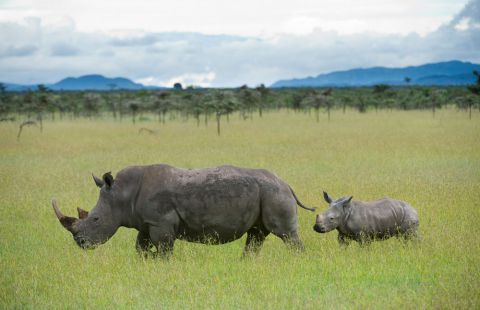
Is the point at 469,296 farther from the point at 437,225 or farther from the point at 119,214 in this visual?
the point at 119,214

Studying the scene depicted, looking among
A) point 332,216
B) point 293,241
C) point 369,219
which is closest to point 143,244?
point 293,241

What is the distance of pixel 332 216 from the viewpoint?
9484 millimetres

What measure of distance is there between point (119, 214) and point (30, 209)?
6636mm

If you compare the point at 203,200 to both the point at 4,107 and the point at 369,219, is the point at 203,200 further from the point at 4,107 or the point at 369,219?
the point at 4,107

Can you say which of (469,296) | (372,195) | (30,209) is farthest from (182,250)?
(372,195)

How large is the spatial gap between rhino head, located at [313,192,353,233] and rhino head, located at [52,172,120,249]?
3.27 m

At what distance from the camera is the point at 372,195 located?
51.6 feet

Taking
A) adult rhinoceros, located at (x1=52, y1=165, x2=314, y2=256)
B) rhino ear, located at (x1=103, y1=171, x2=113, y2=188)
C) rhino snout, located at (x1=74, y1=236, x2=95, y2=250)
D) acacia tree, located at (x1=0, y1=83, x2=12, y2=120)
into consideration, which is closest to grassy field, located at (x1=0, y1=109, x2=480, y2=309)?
rhino snout, located at (x1=74, y1=236, x2=95, y2=250)

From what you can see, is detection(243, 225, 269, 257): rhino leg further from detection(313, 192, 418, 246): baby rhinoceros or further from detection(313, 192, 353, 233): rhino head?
detection(313, 192, 418, 246): baby rhinoceros

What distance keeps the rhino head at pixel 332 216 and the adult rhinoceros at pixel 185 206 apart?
44 centimetres

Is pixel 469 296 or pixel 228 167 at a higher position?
pixel 228 167

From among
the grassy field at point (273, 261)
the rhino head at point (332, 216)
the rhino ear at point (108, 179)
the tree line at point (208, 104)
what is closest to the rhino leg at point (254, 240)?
the grassy field at point (273, 261)

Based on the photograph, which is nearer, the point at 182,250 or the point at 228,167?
the point at 228,167

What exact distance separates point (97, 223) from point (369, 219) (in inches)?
182
